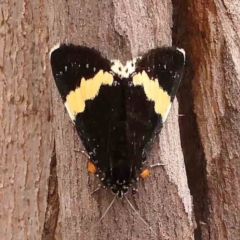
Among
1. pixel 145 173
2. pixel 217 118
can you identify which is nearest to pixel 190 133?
pixel 217 118

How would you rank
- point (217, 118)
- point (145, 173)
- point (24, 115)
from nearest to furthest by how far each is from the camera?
point (145, 173) < point (217, 118) < point (24, 115)

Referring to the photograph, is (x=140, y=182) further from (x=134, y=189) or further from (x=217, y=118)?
(x=217, y=118)

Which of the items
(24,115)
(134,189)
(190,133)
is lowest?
(134,189)

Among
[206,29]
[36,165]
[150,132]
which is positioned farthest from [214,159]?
[36,165]

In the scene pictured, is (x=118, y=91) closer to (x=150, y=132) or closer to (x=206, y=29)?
(x=150, y=132)

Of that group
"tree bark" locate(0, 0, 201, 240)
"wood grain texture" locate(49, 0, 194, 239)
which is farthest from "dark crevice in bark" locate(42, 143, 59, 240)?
"wood grain texture" locate(49, 0, 194, 239)

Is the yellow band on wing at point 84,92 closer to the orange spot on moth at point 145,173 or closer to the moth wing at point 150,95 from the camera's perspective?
the moth wing at point 150,95
